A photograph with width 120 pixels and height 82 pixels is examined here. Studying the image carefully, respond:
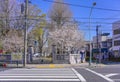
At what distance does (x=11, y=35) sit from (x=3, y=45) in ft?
8.22

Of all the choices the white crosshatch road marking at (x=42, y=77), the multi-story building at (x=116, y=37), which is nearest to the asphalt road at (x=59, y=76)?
the white crosshatch road marking at (x=42, y=77)

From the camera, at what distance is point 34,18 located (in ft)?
195

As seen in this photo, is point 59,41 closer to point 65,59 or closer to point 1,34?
point 1,34

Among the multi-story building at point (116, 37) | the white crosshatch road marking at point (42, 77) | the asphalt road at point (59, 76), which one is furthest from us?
the multi-story building at point (116, 37)

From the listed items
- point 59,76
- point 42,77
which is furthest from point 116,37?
point 42,77

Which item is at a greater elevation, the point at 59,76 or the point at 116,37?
the point at 116,37

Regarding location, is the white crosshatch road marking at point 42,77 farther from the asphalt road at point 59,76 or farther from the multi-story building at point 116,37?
the multi-story building at point 116,37

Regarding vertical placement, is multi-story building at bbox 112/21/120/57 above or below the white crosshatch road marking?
above

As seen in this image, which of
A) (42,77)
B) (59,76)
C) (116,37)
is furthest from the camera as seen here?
(116,37)

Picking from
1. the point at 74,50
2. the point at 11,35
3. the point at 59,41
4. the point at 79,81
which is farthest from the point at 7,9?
the point at 79,81

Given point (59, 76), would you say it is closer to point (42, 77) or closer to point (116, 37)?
point (42, 77)

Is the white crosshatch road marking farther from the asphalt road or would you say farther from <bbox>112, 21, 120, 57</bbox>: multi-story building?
<bbox>112, 21, 120, 57</bbox>: multi-story building

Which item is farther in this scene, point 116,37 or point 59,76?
point 116,37

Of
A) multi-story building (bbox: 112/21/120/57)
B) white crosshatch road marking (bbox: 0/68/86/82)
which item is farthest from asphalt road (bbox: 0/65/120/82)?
multi-story building (bbox: 112/21/120/57)
